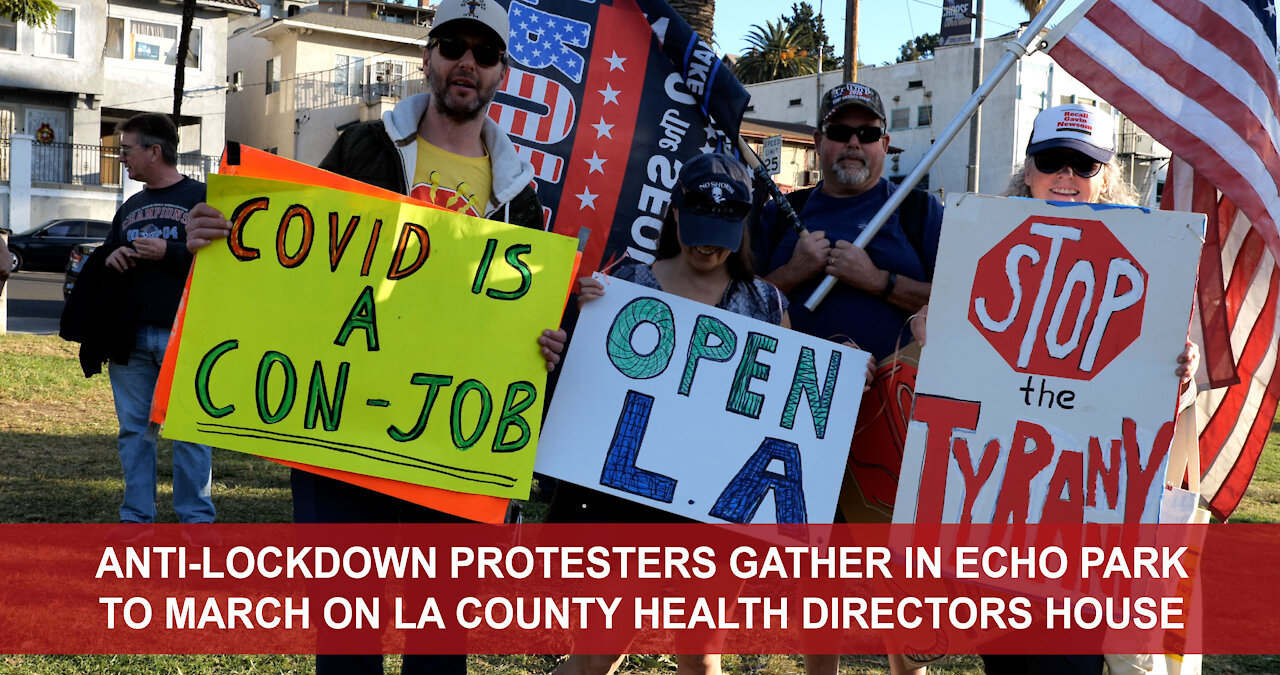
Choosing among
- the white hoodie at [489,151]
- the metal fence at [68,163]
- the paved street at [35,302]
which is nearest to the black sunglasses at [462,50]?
the white hoodie at [489,151]

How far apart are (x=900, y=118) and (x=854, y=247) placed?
44.3 meters

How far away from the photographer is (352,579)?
3123 mm

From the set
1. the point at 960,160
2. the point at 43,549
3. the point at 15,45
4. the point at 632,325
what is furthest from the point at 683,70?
the point at 960,160

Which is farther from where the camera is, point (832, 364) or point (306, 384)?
point (832, 364)

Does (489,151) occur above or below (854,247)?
above

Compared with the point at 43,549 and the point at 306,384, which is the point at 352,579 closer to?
the point at 306,384

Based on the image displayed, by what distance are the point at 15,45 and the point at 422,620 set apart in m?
37.3

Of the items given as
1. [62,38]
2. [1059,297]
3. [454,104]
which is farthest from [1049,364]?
[62,38]

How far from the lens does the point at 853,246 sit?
365cm

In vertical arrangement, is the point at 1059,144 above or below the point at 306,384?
above

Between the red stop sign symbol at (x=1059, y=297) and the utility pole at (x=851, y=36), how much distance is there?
18893mm

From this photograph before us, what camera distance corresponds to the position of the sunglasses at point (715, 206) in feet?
10.6

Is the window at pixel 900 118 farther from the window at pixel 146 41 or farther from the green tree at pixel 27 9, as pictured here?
the green tree at pixel 27 9

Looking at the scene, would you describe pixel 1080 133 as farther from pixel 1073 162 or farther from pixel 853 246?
pixel 853 246
